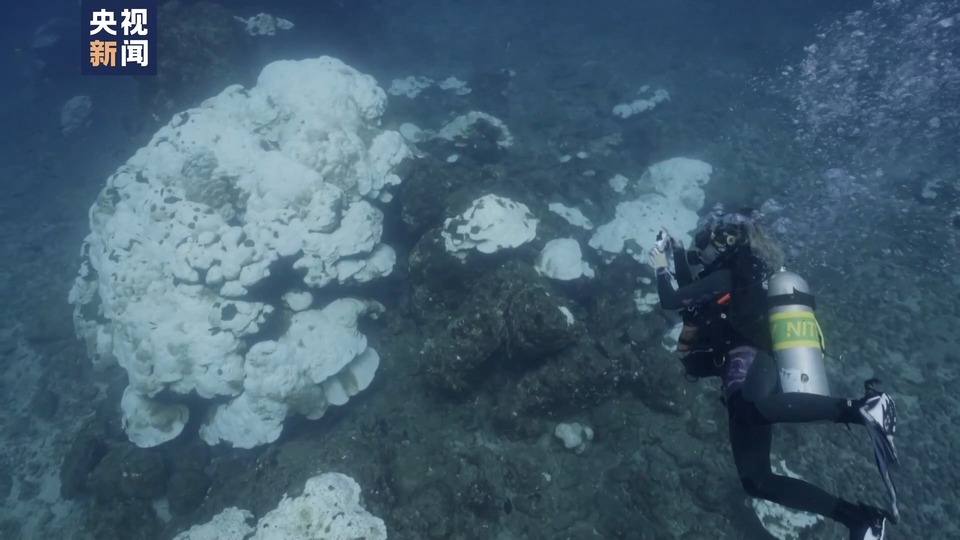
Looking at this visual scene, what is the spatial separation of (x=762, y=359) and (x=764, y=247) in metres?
1.12

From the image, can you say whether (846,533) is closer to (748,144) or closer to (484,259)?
(484,259)

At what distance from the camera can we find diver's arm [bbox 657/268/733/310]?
15.6ft

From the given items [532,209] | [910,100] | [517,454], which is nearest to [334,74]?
[532,209]

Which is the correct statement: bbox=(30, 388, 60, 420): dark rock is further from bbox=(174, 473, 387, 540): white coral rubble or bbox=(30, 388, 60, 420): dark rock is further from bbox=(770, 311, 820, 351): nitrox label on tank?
bbox=(770, 311, 820, 351): nitrox label on tank

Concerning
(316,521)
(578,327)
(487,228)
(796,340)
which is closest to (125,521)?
(316,521)

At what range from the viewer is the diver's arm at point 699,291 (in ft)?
15.6

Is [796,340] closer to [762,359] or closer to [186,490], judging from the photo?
[762,359]

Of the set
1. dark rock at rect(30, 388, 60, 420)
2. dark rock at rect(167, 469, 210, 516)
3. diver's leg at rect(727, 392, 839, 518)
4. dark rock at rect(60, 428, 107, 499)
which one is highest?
diver's leg at rect(727, 392, 839, 518)

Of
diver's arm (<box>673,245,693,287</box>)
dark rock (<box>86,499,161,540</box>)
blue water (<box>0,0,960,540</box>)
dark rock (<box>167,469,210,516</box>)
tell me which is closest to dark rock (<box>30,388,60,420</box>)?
blue water (<box>0,0,960,540</box>)

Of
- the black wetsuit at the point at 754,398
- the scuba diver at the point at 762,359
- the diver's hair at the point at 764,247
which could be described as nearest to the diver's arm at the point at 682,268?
the scuba diver at the point at 762,359

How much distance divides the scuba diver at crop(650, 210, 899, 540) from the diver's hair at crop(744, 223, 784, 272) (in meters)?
0.01

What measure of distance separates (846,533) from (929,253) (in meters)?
7.48

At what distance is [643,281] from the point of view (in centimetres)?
1005

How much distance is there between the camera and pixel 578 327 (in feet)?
26.5
